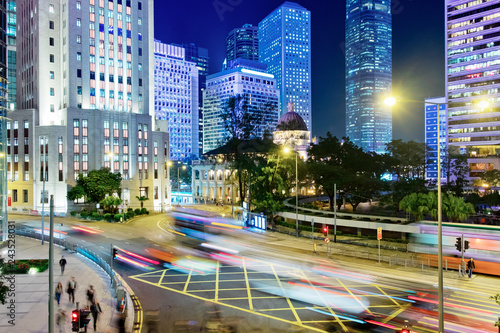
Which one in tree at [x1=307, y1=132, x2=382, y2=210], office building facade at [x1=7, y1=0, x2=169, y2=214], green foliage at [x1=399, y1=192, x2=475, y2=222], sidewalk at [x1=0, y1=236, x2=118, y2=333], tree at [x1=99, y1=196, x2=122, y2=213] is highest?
office building facade at [x1=7, y1=0, x2=169, y2=214]

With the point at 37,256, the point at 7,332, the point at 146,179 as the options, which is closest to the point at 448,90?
the point at 146,179

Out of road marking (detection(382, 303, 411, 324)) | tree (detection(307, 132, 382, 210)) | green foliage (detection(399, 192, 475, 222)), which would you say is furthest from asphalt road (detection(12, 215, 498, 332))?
tree (detection(307, 132, 382, 210))

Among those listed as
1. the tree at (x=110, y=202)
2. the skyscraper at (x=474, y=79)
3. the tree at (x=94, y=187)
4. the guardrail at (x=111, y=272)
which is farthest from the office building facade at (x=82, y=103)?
the skyscraper at (x=474, y=79)

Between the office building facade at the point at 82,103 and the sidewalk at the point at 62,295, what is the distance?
42.4 meters

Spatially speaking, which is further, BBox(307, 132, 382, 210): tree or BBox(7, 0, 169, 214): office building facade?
BBox(7, 0, 169, 214): office building facade

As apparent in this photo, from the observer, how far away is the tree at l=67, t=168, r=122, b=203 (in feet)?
219

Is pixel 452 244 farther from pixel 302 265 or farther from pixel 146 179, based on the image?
pixel 146 179

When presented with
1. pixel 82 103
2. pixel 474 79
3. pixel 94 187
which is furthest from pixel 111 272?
pixel 474 79

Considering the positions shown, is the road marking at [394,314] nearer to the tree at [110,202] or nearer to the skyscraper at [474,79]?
the tree at [110,202]

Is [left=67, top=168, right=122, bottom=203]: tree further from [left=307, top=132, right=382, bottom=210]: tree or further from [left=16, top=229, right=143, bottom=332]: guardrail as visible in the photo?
[left=307, top=132, right=382, bottom=210]: tree

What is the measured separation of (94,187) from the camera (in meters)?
66.9

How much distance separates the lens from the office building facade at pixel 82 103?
73.9 m

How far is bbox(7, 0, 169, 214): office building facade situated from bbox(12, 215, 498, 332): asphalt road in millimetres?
46520

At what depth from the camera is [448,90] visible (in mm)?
122875
